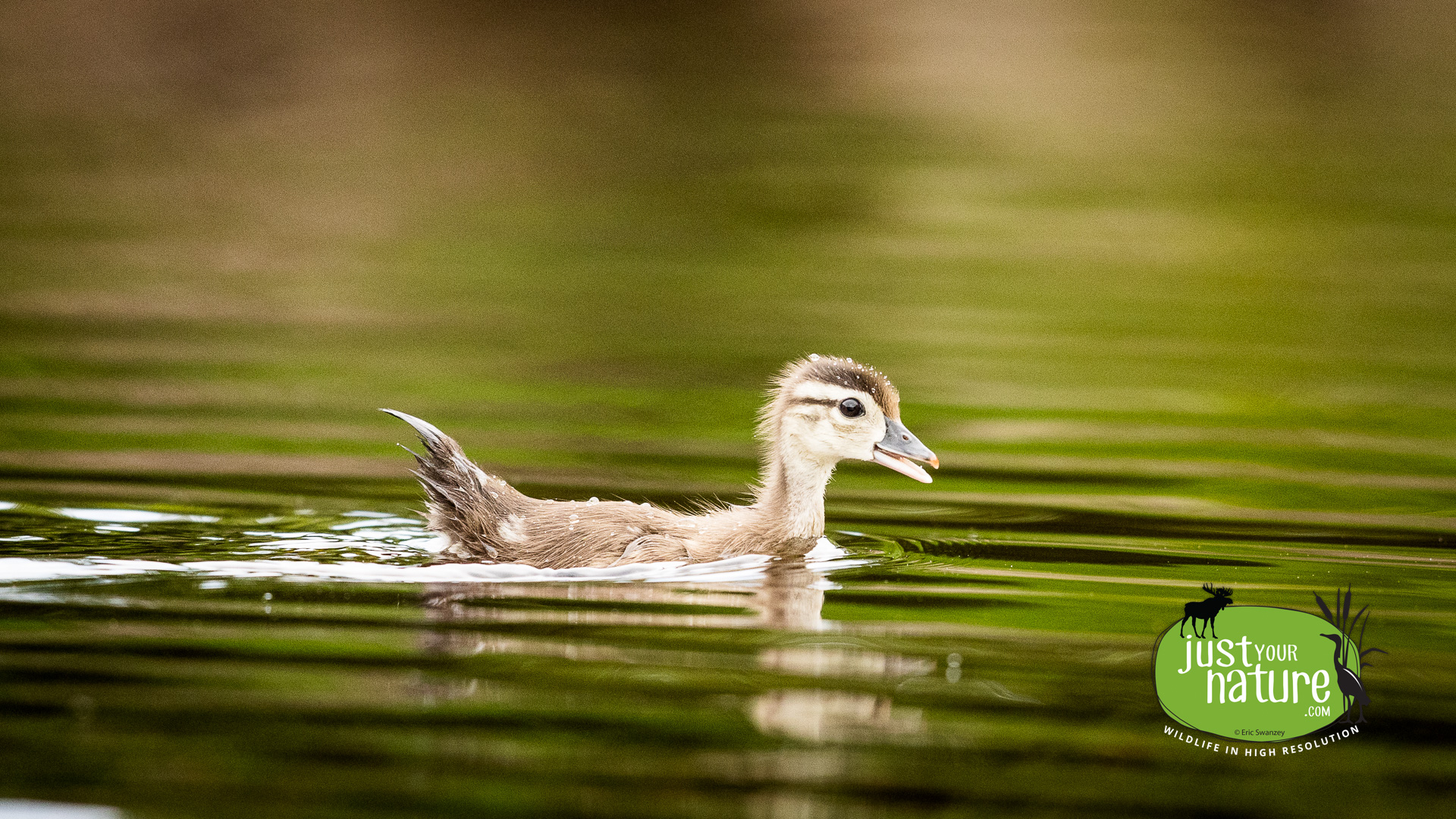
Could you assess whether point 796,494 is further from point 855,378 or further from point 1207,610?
point 1207,610

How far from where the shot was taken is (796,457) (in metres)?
8.52

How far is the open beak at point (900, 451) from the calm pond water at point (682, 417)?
31 centimetres

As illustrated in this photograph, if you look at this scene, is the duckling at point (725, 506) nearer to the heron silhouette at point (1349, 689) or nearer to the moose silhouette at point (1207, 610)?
the moose silhouette at point (1207, 610)

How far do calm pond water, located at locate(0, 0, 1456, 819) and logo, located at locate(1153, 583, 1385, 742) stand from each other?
0.12 metres

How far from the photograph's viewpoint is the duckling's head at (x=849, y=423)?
839 cm

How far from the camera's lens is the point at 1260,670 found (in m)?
6.61

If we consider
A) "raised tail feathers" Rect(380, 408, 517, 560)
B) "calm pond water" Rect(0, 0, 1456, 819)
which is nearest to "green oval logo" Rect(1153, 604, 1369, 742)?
"calm pond water" Rect(0, 0, 1456, 819)

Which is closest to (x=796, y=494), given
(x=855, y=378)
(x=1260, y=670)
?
(x=855, y=378)

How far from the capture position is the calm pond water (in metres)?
5.69

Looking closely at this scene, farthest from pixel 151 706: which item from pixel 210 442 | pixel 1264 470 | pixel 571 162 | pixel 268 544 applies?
pixel 571 162

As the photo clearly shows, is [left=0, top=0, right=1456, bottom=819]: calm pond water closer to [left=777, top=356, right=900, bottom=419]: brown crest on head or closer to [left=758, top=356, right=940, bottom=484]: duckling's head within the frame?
[left=758, top=356, right=940, bottom=484]: duckling's head

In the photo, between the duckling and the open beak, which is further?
the open beak

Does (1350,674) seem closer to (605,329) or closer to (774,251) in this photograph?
(605,329)

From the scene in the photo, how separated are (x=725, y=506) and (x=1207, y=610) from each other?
243 cm
